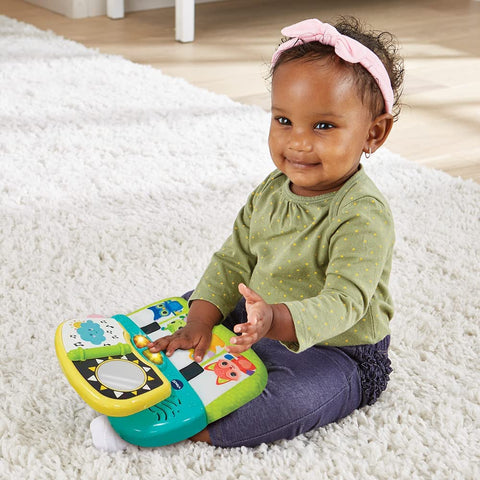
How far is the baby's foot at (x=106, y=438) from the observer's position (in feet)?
2.74

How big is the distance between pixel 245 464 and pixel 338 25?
1.68 feet

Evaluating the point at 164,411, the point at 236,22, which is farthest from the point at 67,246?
the point at 236,22

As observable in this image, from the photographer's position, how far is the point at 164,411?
2.72ft

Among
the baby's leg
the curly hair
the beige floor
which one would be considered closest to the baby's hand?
the baby's leg

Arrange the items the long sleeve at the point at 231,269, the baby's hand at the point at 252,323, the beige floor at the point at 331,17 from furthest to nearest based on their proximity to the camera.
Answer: the beige floor at the point at 331,17
the long sleeve at the point at 231,269
the baby's hand at the point at 252,323

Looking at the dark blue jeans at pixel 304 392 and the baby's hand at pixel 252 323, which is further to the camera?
the dark blue jeans at pixel 304 392

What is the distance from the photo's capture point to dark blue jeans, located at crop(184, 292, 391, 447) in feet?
2.80

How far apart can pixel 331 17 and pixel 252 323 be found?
2549 mm

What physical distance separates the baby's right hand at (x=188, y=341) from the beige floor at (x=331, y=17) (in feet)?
3.17

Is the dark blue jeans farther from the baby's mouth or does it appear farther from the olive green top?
the baby's mouth

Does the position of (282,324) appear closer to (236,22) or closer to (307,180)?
(307,180)

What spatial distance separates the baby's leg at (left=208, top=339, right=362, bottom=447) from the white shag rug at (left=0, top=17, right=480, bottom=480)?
0.02 metres

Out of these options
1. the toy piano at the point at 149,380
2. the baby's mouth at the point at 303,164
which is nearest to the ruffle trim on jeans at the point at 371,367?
the toy piano at the point at 149,380

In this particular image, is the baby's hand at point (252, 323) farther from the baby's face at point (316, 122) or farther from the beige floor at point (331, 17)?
the beige floor at point (331, 17)
